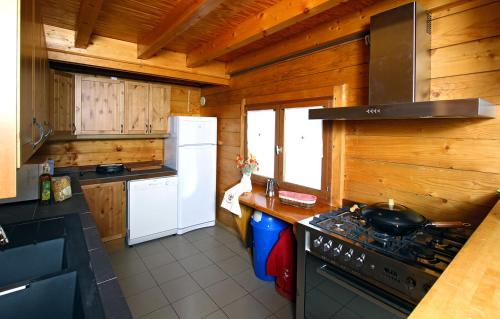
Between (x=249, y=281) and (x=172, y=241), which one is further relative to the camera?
(x=172, y=241)

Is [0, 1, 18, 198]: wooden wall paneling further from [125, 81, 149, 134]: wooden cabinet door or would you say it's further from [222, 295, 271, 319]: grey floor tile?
[125, 81, 149, 134]: wooden cabinet door

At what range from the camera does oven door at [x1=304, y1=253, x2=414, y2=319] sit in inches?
53.0

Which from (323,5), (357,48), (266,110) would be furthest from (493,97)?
(266,110)

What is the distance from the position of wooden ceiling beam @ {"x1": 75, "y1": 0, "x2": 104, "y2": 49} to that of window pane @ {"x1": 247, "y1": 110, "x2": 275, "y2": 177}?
1.80 meters

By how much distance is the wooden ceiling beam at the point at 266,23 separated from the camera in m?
1.68

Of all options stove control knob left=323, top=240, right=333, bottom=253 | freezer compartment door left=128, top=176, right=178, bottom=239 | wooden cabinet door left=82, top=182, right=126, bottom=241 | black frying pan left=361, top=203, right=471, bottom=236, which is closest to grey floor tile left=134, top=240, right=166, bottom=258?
freezer compartment door left=128, top=176, right=178, bottom=239

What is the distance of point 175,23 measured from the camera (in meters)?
1.97

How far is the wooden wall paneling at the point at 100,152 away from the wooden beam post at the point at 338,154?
2.77 m

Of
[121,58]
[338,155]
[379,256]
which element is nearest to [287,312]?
[379,256]

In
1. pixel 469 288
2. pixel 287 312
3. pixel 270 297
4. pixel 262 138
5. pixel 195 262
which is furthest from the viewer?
pixel 262 138

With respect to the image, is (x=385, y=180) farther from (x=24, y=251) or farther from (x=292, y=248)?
(x=24, y=251)

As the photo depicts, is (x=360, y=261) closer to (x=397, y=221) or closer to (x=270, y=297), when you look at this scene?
(x=397, y=221)

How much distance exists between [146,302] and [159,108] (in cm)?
249

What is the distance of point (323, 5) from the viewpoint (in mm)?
1600
